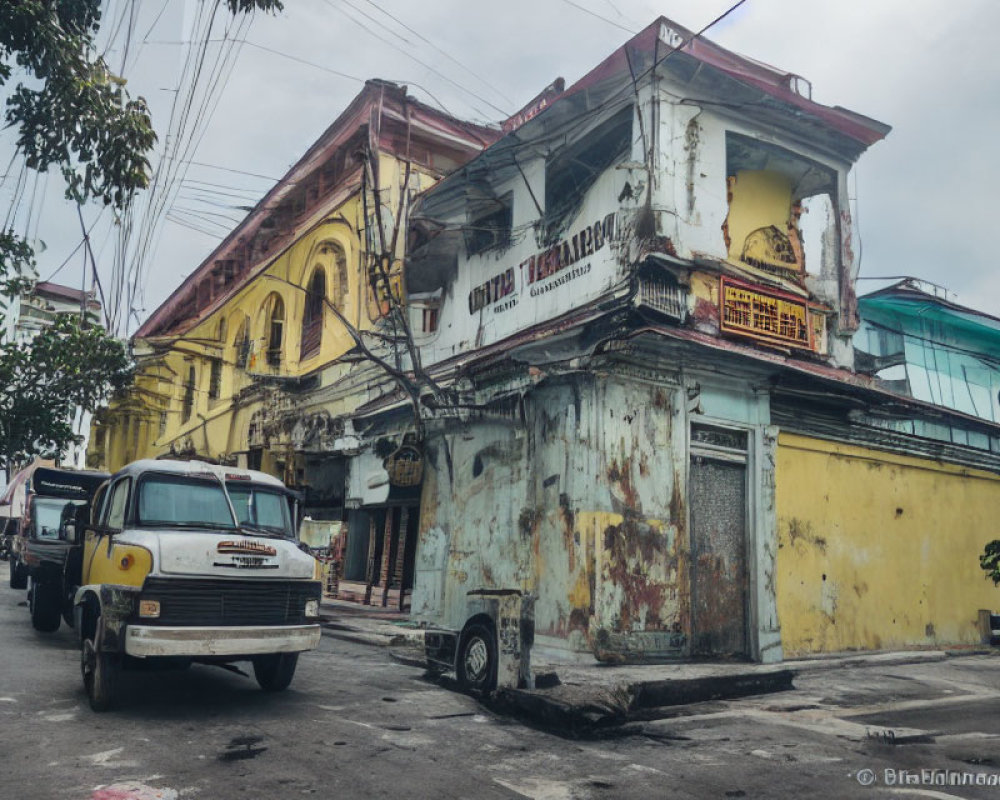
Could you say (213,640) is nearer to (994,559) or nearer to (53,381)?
(994,559)

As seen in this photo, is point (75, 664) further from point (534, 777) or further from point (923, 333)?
point (923, 333)

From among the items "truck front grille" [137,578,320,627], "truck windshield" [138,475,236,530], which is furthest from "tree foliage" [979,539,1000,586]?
"truck windshield" [138,475,236,530]

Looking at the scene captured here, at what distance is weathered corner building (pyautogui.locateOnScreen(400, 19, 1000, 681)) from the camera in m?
11.6

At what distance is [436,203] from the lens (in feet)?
52.9

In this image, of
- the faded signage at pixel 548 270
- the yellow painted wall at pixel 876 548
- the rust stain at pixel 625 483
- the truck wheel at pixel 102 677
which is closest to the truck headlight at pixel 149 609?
the truck wheel at pixel 102 677

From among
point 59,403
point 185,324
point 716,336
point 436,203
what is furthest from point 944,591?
point 185,324

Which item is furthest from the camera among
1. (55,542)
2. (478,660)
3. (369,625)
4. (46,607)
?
(369,625)

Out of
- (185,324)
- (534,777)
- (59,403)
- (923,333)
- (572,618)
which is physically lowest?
(534,777)

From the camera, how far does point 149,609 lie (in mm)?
6801

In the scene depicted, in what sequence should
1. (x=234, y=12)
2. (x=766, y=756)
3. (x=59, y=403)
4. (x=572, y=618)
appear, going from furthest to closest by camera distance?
(x=59, y=403), (x=572, y=618), (x=234, y=12), (x=766, y=756)

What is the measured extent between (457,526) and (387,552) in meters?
3.26

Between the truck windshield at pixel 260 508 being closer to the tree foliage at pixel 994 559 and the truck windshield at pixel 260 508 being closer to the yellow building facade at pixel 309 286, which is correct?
the yellow building facade at pixel 309 286

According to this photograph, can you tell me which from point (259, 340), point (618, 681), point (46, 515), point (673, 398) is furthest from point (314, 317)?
point (618, 681)

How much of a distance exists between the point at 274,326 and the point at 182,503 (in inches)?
667
